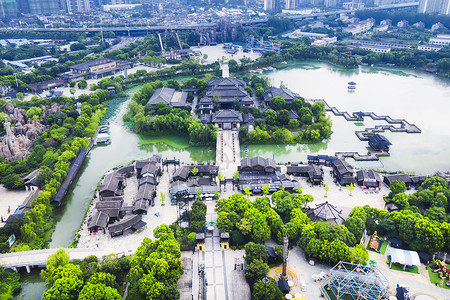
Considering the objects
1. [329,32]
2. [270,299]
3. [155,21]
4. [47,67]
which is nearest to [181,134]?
[270,299]

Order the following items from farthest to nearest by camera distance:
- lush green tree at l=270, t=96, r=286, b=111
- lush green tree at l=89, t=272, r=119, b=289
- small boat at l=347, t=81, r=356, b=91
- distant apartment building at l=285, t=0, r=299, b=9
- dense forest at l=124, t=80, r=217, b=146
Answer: distant apartment building at l=285, t=0, r=299, b=9 < small boat at l=347, t=81, r=356, b=91 < lush green tree at l=270, t=96, r=286, b=111 < dense forest at l=124, t=80, r=217, b=146 < lush green tree at l=89, t=272, r=119, b=289

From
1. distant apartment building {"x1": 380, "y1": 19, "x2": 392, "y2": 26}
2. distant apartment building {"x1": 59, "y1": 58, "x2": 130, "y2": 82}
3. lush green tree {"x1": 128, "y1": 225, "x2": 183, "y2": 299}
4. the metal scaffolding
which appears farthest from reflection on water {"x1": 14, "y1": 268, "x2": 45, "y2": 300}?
distant apartment building {"x1": 380, "y1": 19, "x2": 392, "y2": 26}

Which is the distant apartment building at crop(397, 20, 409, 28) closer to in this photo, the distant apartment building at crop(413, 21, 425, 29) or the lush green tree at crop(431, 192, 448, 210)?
the distant apartment building at crop(413, 21, 425, 29)

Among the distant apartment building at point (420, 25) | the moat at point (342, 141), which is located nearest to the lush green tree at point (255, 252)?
the moat at point (342, 141)

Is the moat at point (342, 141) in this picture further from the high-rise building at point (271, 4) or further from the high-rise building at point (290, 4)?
the high-rise building at point (271, 4)

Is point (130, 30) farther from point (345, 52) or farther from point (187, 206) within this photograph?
point (187, 206)
